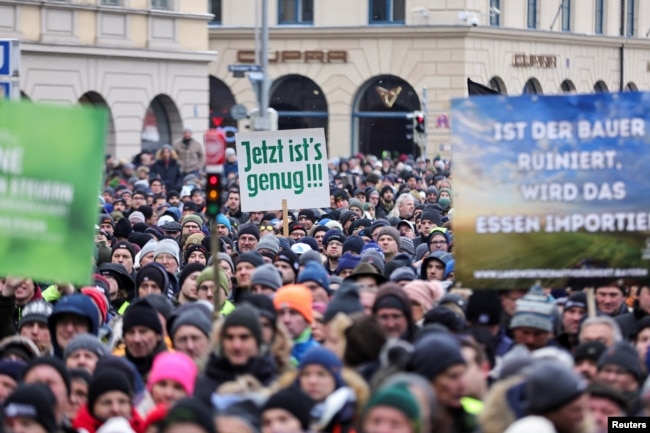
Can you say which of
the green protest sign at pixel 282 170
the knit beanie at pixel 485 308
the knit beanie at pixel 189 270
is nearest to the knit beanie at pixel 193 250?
the green protest sign at pixel 282 170

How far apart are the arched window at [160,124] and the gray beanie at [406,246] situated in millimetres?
27101

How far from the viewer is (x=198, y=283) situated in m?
12.7

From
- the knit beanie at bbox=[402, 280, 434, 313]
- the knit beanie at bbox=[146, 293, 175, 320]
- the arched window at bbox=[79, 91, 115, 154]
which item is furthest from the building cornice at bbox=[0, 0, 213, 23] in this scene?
the knit beanie at bbox=[402, 280, 434, 313]

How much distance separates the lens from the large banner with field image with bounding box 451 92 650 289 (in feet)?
33.4

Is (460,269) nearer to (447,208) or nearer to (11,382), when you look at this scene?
(11,382)

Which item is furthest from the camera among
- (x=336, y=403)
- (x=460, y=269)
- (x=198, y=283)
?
(x=198, y=283)

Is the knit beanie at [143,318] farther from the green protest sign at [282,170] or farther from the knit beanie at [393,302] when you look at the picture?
the green protest sign at [282,170]

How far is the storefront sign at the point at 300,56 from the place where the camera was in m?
58.0

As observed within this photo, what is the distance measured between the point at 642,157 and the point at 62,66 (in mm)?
32015

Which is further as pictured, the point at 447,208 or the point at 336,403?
the point at 447,208

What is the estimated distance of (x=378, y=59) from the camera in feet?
188

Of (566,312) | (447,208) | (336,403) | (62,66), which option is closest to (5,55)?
(566,312)

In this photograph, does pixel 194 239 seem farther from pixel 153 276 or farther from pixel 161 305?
pixel 161 305

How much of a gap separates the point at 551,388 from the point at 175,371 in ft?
6.93
